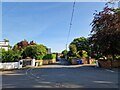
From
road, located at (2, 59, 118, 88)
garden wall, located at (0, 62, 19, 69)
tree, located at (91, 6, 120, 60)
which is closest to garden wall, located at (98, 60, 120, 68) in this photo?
tree, located at (91, 6, 120, 60)

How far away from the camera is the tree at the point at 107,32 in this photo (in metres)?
36.9

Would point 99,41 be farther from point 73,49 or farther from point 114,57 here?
point 73,49

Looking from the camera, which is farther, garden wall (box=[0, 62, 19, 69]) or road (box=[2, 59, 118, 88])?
garden wall (box=[0, 62, 19, 69])

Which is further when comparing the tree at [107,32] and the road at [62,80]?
the tree at [107,32]

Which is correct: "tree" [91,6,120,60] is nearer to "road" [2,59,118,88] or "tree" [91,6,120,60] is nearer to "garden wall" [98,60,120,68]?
"garden wall" [98,60,120,68]

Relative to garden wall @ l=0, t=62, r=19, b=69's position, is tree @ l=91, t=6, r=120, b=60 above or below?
above

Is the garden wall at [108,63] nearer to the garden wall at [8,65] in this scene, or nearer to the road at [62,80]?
the garden wall at [8,65]

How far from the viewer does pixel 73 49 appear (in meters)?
80.0

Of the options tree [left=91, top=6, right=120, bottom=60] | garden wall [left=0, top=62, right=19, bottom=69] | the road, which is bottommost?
the road

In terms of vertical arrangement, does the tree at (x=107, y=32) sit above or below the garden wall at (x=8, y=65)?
above

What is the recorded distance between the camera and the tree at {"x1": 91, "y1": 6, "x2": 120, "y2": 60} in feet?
121

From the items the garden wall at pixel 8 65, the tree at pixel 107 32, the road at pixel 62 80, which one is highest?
the tree at pixel 107 32

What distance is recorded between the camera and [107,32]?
37375 mm

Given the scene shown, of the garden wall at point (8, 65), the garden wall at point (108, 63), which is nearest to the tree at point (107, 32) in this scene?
the garden wall at point (108, 63)
